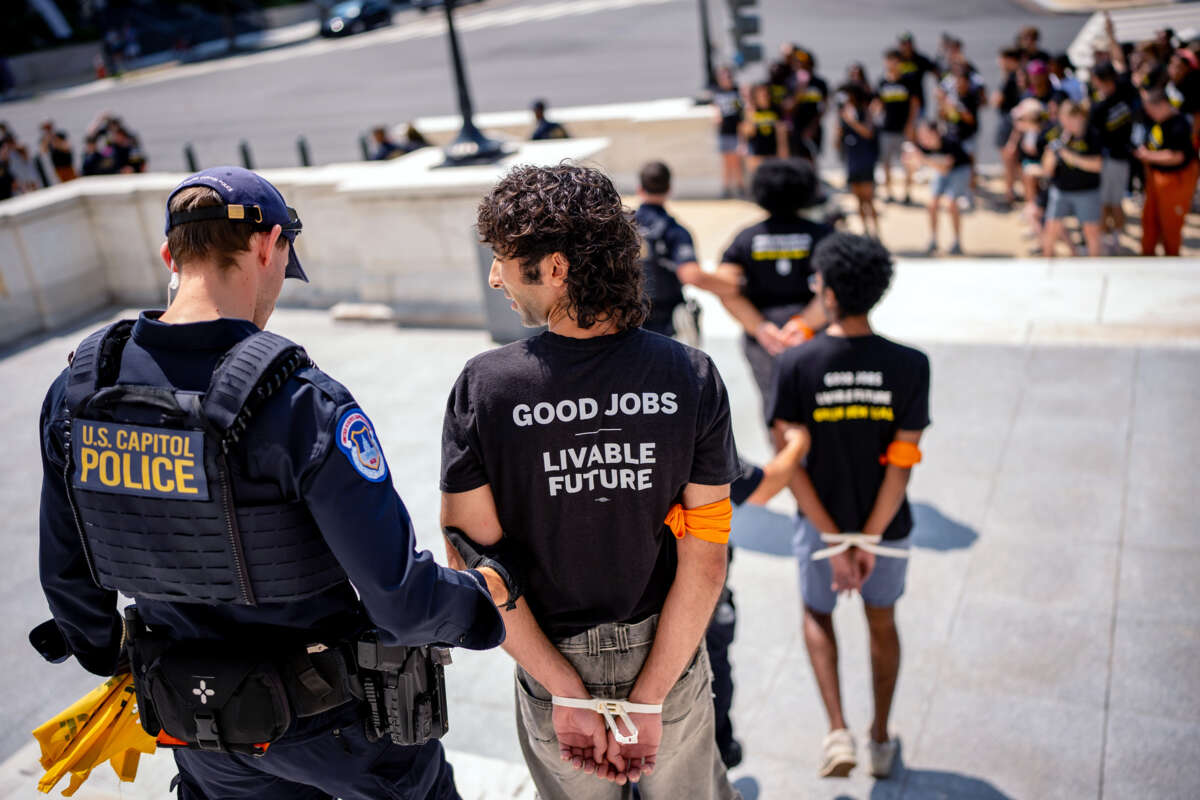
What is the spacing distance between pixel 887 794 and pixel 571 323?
90.5 inches

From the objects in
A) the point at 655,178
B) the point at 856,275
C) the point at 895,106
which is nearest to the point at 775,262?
the point at 655,178

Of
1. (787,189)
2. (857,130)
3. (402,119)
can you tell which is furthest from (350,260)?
(402,119)

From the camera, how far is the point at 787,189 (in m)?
A: 5.02

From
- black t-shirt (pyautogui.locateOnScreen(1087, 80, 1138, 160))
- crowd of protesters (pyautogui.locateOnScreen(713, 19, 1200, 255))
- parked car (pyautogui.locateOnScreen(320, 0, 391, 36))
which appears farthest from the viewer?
parked car (pyautogui.locateOnScreen(320, 0, 391, 36))

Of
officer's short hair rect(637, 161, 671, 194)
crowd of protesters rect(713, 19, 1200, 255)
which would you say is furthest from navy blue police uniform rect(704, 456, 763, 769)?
crowd of protesters rect(713, 19, 1200, 255)

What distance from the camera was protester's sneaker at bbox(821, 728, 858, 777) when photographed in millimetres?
3559

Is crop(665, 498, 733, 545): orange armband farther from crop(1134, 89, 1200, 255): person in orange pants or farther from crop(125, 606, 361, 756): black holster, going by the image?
crop(1134, 89, 1200, 255): person in orange pants

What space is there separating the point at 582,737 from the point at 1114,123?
357 inches

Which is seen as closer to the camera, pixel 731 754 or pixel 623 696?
pixel 623 696

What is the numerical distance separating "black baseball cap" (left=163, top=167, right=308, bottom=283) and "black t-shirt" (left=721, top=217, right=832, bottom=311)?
3.20 m

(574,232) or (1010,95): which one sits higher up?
(574,232)

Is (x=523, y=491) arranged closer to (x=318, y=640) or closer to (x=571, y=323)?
(x=571, y=323)

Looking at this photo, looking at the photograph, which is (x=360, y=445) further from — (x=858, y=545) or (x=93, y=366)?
(x=858, y=545)

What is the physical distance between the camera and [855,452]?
3.58 meters
